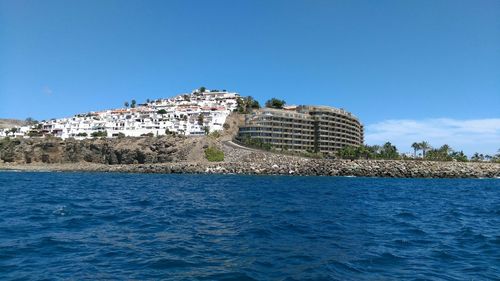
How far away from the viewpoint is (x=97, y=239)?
49.4ft

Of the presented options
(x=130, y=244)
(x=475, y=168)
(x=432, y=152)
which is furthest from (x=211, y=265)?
(x=432, y=152)

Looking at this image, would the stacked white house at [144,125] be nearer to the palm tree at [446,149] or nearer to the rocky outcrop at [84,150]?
the rocky outcrop at [84,150]

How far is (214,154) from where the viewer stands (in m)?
125

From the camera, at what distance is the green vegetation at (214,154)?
122825 mm

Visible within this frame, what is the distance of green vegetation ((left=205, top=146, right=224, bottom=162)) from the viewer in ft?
403

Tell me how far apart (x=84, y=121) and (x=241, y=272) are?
18596 centimetres

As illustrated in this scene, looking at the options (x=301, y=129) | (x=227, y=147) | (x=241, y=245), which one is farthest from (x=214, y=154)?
(x=241, y=245)

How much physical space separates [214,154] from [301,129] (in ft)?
147

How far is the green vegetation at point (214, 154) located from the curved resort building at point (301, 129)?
1562 centimetres

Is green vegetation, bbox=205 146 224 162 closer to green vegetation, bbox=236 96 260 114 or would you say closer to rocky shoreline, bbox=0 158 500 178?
rocky shoreline, bbox=0 158 500 178

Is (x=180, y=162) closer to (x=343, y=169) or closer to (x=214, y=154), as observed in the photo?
(x=214, y=154)

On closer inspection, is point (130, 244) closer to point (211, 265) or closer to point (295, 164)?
point (211, 265)

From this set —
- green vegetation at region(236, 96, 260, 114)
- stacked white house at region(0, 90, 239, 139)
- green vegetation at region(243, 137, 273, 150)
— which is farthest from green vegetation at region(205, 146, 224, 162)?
green vegetation at region(236, 96, 260, 114)

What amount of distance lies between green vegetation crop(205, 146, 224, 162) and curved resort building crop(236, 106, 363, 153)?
1562 cm
